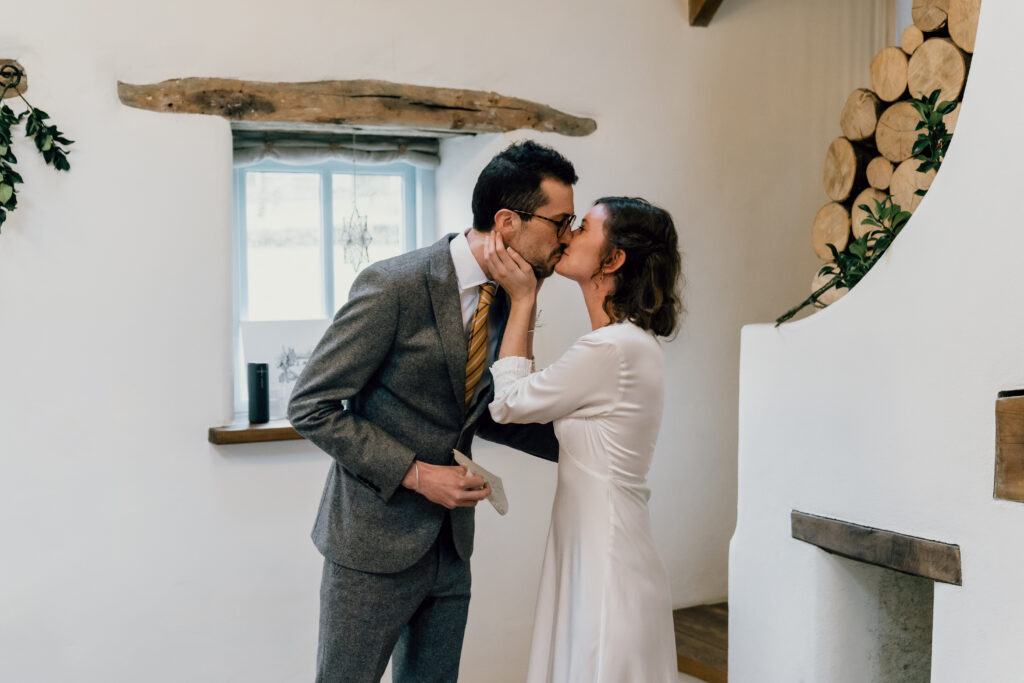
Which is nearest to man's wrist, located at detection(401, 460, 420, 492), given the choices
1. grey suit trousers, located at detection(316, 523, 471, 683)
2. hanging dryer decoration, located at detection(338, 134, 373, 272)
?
grey suit trousers, located at detection(316, 523, 471, 683)

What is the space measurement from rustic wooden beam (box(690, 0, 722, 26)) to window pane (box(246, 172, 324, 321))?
62.8 inches

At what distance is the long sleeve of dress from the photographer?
6.26ft

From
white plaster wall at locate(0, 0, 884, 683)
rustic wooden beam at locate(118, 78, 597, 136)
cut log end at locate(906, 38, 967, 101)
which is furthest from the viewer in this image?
rustic wooden beam at locate(118, 78, 597, 136)

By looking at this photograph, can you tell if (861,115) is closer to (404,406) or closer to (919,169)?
(919,169)

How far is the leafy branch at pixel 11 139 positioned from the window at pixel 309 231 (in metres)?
0.77

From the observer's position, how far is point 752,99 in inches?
146

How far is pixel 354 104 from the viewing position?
3027 millimetres

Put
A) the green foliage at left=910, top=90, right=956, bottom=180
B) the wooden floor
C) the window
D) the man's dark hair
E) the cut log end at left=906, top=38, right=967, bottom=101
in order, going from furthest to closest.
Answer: the window
the wooden floor
the cut log end at left=906, top=38, right=967, bottom=101
the green foliage at left=910, top=90, right=956, bottom=180
the man's dark hair

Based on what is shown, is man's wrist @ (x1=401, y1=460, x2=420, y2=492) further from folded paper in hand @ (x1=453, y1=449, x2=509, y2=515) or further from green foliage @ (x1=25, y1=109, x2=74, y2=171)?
green foliage @ (x1=25, y1=109, x2=74, y2=171)

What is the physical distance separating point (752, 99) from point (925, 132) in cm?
121

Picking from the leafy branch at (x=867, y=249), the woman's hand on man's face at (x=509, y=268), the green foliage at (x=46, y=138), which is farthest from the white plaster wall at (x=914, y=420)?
the green foliage at (x=46, y=138)

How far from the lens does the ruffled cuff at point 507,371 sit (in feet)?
6.43

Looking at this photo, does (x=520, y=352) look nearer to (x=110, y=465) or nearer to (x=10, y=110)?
(x=110, y=465)

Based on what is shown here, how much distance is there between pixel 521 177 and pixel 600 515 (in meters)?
0.75
